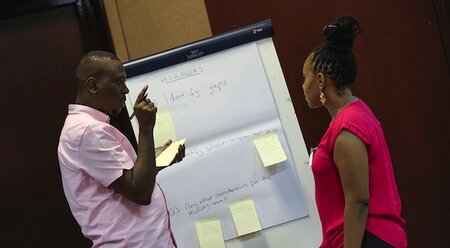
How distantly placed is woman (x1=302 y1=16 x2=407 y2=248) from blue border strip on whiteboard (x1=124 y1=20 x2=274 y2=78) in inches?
20.4

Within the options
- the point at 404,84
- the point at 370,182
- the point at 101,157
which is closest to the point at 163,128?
the point at 101,157

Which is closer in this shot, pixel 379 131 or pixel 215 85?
pixel 379 131

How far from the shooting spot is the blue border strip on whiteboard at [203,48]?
226 centimetres

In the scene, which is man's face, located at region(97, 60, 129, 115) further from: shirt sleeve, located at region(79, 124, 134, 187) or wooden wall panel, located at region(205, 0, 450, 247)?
wooden wall panel, located at region(205, 0, 450, 247)

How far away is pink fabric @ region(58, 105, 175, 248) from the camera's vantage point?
1.53 meters

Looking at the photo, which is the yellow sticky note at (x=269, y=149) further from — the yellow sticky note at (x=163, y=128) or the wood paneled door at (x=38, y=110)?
the wood paneled door at (x=38, y=110)

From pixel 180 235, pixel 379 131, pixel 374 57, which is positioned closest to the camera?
pixel 379 131

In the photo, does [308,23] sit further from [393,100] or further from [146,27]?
[146,27]

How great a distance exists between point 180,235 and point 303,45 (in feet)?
3.79

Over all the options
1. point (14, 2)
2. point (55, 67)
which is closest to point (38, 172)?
point (55, 67)

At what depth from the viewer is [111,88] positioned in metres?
1.64

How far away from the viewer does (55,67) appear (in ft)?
9.01

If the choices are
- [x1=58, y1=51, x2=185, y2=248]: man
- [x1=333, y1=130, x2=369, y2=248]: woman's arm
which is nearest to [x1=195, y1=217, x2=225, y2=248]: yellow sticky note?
[x1=58, y1=51, x2=185, y2=248]: man

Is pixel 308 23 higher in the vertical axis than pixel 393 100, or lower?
higher
